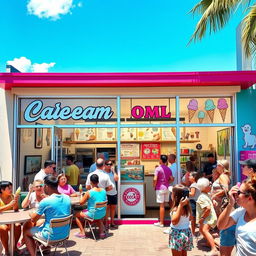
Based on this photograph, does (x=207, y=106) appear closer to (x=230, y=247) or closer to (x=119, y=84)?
(x=119, y=84)

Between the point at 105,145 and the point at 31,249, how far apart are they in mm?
5372

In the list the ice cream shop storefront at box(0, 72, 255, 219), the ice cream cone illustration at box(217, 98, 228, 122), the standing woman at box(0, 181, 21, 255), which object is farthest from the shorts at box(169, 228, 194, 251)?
the ice cream cone illustration at box(217, 98, 228, 122)

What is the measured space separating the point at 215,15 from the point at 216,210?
172 inches

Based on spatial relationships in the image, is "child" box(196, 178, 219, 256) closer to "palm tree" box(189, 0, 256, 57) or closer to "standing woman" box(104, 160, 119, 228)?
"standing woman" box(104, 160, 119, 228)

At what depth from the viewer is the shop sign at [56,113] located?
279 inches

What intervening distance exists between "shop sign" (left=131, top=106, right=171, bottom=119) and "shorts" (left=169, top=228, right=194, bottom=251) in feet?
12.5

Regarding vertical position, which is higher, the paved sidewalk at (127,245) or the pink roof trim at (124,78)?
the pink roof trim at (124,78)

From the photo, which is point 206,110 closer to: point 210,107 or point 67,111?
point 210,107

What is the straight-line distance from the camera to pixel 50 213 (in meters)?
4.13

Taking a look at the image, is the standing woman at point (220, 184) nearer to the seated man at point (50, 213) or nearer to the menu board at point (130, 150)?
the seated man at point (50, 213)

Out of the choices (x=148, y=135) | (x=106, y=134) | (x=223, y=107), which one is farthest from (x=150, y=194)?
(x=223, y=107)

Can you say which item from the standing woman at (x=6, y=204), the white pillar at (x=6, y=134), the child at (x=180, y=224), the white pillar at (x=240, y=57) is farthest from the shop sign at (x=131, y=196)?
the white pillar at (x=240, y=57)

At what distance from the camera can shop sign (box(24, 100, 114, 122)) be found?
7094mm

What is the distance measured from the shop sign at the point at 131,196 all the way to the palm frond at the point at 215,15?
4.10 meters
